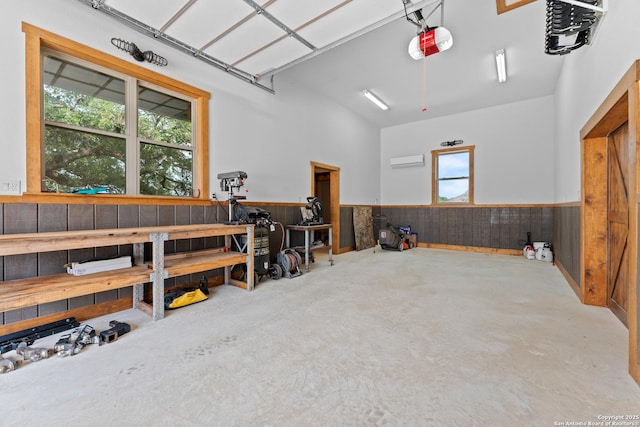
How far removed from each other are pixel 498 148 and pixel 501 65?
2.61 m

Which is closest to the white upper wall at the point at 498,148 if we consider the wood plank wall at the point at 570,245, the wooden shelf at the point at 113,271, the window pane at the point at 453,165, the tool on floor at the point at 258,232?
the window pane at the point at 453,165

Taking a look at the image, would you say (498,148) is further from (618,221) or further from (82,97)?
(82,97)

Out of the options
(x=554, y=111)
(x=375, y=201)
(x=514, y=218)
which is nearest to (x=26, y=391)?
(x=375, y=201)

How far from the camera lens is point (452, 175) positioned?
7.47 metres

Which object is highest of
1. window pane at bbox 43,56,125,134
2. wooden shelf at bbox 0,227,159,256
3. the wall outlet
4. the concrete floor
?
window pane at bbox 43,56,125,134

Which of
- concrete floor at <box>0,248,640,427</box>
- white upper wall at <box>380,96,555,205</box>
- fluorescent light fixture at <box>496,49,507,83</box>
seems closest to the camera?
concrete floor at <box>0,248,640,427</box>

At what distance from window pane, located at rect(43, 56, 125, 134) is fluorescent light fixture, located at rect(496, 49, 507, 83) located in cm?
562

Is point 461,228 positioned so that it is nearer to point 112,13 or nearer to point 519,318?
point 519,318

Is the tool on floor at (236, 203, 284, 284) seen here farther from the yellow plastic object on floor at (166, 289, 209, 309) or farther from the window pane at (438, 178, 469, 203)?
the window pane at (438, 178, 469, 203)

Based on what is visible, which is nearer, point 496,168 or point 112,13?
point 112,13

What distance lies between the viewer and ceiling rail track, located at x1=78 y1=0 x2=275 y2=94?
2.77 meters

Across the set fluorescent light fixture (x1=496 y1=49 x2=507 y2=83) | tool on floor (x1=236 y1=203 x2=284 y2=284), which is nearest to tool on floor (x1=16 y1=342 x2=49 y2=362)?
tool on floor (x1=236 y1=203 x2=284 y2=284)

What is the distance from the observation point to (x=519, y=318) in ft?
8.92

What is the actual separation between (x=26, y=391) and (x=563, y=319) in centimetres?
439
